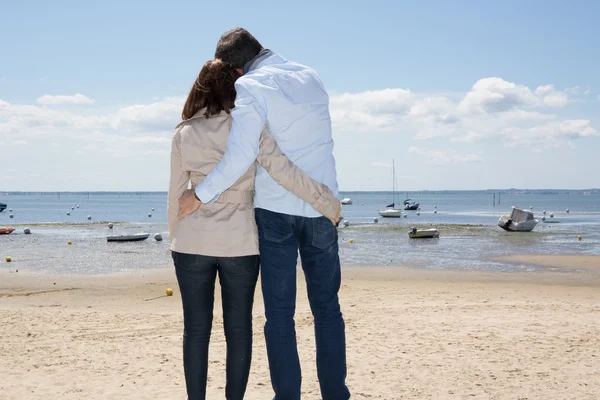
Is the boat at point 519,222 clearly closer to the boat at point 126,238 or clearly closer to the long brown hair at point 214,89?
the boat at point 126,238

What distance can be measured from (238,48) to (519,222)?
38.9 m

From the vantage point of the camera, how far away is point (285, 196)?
327cm

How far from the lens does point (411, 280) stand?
55.0 ft

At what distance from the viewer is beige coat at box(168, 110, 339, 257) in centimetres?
321

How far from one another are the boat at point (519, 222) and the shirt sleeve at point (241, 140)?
38569mm

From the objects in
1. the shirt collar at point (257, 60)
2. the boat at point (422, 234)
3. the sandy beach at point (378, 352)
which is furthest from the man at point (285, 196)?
the boat at point (422, 234)

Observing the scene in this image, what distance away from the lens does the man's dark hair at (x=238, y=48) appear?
3252 mm

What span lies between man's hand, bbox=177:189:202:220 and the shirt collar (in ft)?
2.38

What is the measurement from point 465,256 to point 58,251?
17722 millimetres

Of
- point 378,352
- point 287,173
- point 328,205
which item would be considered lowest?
point 378,352

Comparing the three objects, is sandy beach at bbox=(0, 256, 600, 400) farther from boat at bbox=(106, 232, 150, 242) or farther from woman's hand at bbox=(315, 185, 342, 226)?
boat at bbox=(106, 232, 150, 242)

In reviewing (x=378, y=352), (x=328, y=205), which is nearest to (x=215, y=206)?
(x=328, y=205)

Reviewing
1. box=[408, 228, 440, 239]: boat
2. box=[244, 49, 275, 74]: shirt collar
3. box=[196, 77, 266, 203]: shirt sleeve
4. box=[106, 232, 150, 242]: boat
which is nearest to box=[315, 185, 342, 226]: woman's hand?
box=[196, 77, 266, 203]: shirt sleeve

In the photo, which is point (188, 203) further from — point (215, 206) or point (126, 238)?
point (126, 238)
